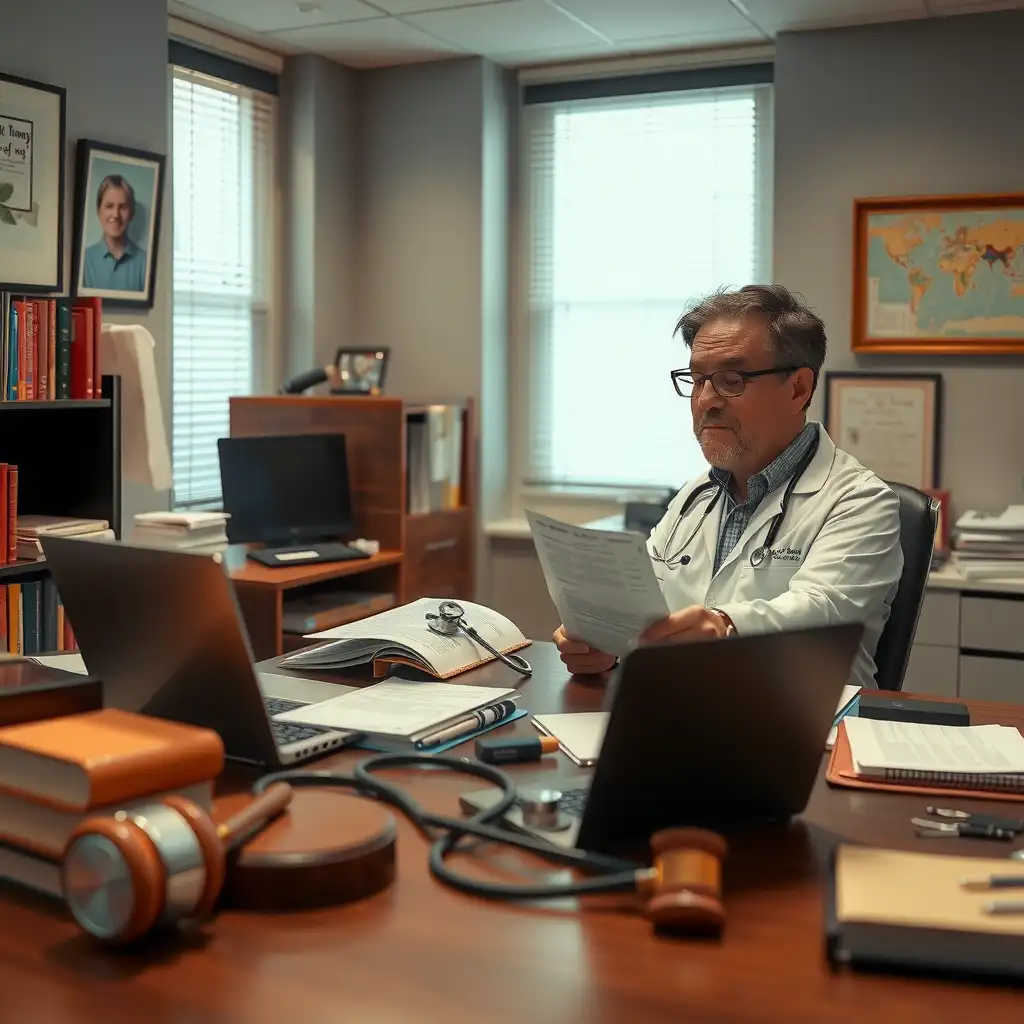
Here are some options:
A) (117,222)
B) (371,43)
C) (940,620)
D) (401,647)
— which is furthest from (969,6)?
(401,647)

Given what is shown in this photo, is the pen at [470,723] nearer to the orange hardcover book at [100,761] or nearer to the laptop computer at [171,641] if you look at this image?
the laptop computer at [171,641]

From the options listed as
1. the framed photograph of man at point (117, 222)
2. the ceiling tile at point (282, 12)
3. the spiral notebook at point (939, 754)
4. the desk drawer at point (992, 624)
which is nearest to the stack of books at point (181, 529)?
the framed photograph of man at point (117, 222)

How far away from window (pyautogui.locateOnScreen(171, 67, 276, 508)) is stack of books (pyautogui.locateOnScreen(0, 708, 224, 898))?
11.2ft

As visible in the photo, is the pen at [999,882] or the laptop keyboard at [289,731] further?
the laptop keyboard at [289,731]

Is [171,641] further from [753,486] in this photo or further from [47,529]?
[47,529]

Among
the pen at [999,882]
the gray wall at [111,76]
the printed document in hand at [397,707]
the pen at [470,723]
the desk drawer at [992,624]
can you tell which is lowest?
the desk drawer at [992,624]

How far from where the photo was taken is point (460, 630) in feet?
6.39

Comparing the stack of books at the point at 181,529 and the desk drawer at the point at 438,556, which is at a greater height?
the stack of books at the point at 181,529

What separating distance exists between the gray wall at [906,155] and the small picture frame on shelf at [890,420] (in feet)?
0.15

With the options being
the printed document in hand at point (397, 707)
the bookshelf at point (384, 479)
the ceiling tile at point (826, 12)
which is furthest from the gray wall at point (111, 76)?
the printed document in hand at point (397, 707)

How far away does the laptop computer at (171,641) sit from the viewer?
122 centimetres

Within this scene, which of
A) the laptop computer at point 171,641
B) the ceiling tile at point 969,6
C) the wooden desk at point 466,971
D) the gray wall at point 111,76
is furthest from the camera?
the ceiling tile at point 969,6

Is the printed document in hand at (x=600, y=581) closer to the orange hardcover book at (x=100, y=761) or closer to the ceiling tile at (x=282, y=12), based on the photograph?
the orange hardcover book at (x=100, y=761)

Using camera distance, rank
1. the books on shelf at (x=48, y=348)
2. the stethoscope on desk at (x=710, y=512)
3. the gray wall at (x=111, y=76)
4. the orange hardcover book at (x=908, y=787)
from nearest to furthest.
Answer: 1. the orange hardcover book at (x=908, y=787)
2. the stethoscope on desk at (x=710, y=512)
3. the books on shelf at (x=48, y=348)
4. the gray wall at (x=111, y=76)
